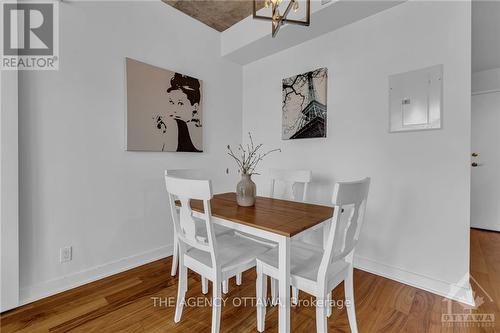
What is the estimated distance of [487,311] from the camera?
1.61 meters

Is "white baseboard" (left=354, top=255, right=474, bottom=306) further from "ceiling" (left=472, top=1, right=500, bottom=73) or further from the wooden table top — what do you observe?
"ceiling" (left=472, top=1, right=500, bottom=73)

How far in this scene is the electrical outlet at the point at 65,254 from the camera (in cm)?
184

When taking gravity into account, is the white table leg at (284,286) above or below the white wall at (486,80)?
below

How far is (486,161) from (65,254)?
5.37m

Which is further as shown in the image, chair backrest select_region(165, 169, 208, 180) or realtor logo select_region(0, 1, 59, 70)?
chair backrest select_region(165, 169, 208, 180)

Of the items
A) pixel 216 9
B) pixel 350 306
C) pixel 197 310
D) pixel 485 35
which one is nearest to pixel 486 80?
pixel 485 35

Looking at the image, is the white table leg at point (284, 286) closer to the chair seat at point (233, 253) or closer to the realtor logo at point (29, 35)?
the chair seat at point (233, 253)

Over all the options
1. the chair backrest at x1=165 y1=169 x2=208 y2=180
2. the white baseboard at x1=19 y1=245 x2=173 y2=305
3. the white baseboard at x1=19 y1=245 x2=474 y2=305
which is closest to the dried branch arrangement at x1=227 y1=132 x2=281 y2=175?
the chair backrest at x1=165 y1=169 x2=208 y2=180

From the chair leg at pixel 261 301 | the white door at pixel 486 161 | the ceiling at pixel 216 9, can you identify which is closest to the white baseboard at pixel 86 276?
the chair leg at pixel 261 301

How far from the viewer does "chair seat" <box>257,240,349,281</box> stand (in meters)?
1.27

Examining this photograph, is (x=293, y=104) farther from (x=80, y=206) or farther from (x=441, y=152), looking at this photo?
(x=80, y=206)

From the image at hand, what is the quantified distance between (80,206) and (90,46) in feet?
4.48

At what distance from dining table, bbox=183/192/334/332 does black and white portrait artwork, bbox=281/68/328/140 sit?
112 centimetres

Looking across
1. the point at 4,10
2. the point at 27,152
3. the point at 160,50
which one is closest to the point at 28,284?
the point at 27,152
